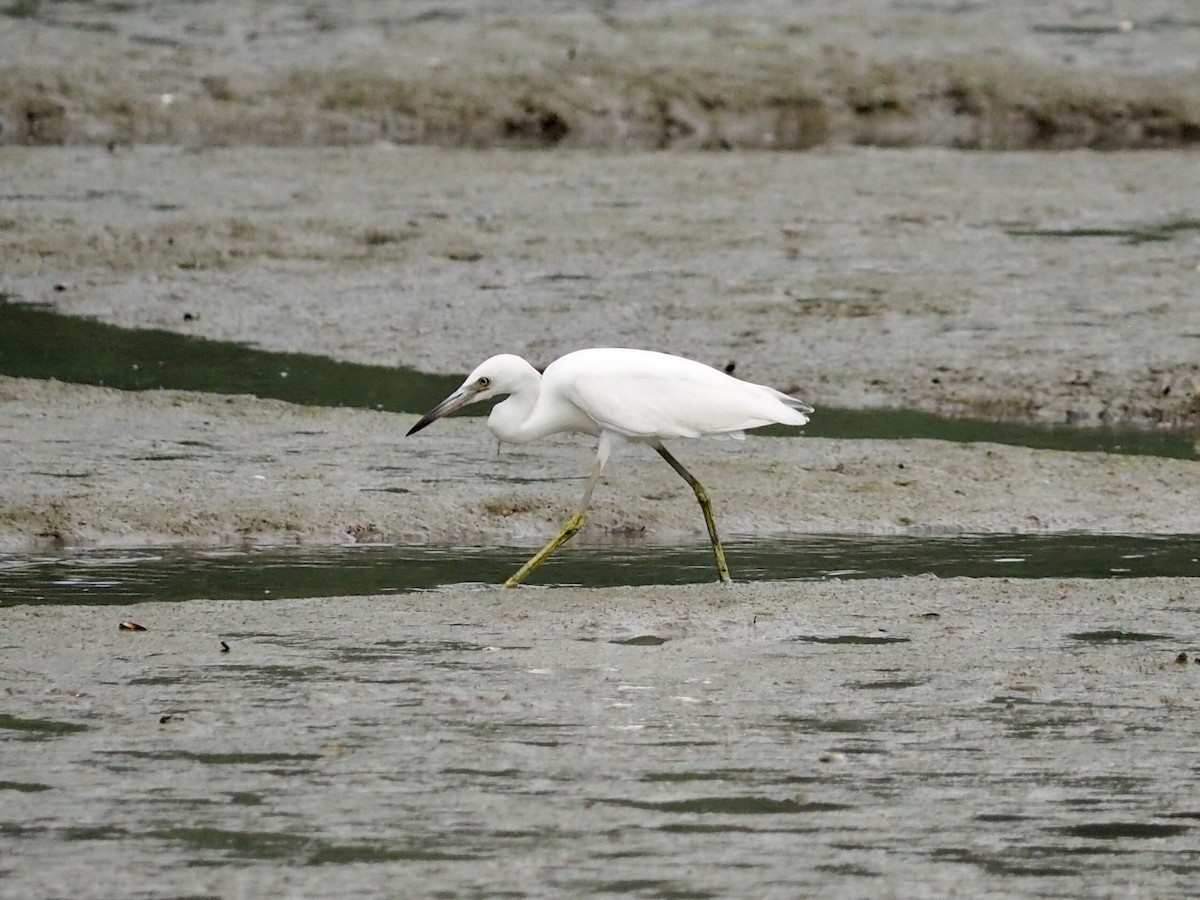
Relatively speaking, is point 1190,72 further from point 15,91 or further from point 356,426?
point 356,426

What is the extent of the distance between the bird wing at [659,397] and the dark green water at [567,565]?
479 millimetres

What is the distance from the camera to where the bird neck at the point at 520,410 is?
7297 millimetres

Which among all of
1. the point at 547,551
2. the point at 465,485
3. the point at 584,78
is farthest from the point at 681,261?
the point at 584,78

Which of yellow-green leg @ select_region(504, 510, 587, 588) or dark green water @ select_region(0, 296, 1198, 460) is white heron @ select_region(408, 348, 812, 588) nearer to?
yellow-green leg @ select_region(504, 510, 587, 588)

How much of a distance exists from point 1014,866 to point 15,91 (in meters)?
14.4

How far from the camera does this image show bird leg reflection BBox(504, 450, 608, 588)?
22.6 ft

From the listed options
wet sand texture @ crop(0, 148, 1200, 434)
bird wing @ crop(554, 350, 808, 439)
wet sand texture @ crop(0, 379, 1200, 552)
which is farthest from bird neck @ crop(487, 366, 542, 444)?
wet sand texture @ crop(0, 148, 1200, 434)

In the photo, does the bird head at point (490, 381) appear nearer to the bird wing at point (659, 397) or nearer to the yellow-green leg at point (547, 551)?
the bird wing at point (659, 397)

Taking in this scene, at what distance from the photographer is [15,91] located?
17.2 metres

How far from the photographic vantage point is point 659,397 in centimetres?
710

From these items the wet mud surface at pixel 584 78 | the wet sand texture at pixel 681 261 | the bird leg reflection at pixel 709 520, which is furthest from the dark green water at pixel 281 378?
the wet mud surface at pixel 584 78

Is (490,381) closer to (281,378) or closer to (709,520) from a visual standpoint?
(709,520)

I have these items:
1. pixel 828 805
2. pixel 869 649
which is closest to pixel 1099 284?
pixel 869 649

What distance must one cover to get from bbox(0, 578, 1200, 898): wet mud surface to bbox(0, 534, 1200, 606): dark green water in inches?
13.8
